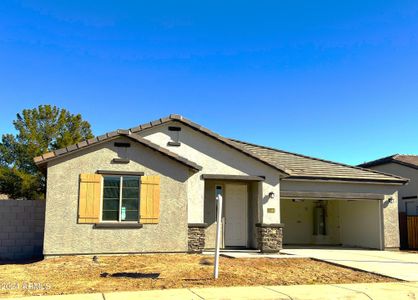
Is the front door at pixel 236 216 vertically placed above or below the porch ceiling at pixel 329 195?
below

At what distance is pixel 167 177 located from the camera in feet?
44.5

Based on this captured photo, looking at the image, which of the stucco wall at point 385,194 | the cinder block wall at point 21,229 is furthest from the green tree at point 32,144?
the stucco wall at point 385,194

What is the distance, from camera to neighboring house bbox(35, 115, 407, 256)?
495 inches

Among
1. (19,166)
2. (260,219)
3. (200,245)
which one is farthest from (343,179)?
(19,166)

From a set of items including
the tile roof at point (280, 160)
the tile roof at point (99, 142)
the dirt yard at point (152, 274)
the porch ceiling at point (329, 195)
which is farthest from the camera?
the porch ceiling at point (329, 195)

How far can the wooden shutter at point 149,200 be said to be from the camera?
13.1 meters

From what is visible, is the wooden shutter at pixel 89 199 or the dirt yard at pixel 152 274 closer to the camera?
the dirt yard at pixel 152 274

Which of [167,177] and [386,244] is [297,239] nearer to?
[386,244]

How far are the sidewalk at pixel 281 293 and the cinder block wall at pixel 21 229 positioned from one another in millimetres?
6797

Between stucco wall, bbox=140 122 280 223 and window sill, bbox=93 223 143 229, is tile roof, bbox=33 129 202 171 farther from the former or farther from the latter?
window sill, bbox=93 223 143 229

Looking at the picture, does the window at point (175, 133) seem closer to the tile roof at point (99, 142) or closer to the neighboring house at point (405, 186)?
the tile roof at point (99, 142)

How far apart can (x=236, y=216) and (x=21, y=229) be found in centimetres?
756

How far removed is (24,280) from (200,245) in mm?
5865

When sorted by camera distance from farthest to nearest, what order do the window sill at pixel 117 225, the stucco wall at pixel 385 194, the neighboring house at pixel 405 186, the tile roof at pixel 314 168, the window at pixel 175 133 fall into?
the neighboring house at pixel 405 186 < the stucco wall at pixel 385 194 < the tile roof at pixel 314 168 < the window at pixel 175 133 < the window sill at pixel 117 225
